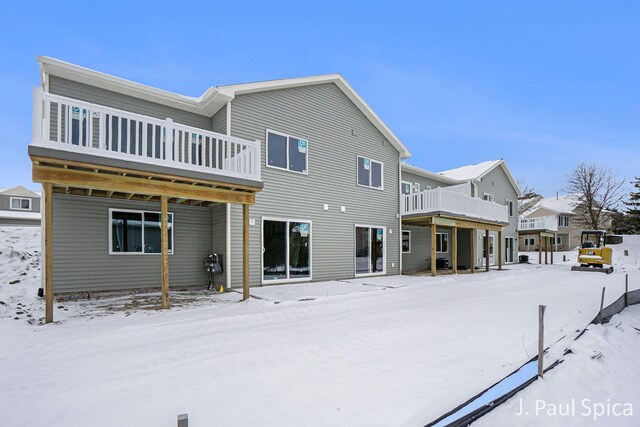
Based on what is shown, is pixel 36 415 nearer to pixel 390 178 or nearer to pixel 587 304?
pixel 587 304

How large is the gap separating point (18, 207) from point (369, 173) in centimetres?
2900

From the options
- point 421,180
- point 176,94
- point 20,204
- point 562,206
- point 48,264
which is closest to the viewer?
point 48,264

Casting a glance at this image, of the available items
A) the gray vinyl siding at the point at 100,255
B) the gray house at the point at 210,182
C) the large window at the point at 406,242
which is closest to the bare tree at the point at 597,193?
the large window at the point at 406,242

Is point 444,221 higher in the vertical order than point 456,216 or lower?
lower

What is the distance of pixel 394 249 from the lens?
14469 mm

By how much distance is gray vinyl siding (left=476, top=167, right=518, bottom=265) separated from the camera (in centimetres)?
2170

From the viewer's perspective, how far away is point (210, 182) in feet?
24.4

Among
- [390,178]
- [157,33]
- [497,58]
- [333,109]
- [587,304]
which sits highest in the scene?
[497,58]

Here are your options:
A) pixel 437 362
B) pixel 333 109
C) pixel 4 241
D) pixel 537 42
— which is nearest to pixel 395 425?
pixel 437 362

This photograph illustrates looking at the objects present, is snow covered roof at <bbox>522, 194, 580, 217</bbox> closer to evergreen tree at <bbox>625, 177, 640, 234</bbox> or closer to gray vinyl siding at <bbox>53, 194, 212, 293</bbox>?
evergreen tree at <bbox>625, 177, 640, 234</bbox>

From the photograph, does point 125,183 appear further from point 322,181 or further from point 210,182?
point 322,181

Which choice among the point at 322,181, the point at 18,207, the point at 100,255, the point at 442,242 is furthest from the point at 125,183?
the point at 18,207

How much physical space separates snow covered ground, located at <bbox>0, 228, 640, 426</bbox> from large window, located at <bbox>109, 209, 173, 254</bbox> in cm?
142

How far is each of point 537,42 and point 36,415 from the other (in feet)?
129
